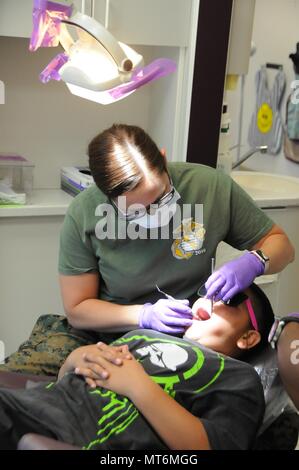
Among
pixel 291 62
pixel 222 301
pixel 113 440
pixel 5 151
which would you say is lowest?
pixel 113 440

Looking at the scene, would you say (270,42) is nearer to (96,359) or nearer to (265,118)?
(265,118)

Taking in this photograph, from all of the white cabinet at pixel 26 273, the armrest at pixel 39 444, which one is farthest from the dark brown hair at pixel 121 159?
the white cabinet at pixel 26 273

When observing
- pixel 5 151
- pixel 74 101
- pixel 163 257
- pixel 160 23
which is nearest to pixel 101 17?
pixel 160 23

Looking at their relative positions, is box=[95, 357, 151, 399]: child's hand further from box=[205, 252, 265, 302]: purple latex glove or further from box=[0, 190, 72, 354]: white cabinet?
box=[0, 190, 72, 354]: white cabinet

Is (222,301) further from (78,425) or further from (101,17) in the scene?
(101,17)

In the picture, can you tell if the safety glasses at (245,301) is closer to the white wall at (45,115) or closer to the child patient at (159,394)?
the child patient at (159,394)

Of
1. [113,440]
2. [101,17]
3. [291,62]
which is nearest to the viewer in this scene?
[113,440]

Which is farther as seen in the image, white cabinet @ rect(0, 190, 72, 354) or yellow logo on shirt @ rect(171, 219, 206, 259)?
white cabinet @ rect(0, 190, 72, 354)

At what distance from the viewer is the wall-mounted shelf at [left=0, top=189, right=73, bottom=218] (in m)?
2.34

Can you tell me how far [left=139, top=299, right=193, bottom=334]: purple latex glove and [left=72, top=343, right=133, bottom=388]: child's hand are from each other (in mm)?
A: 130

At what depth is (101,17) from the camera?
2.24 m

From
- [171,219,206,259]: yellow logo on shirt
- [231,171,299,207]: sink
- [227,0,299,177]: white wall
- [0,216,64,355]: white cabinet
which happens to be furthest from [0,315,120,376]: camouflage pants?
[227,0,299,177]: white wall
